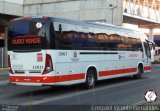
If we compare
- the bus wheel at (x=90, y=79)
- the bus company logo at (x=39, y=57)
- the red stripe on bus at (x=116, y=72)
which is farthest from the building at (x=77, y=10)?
the bus company logo at (x=39, y=57)

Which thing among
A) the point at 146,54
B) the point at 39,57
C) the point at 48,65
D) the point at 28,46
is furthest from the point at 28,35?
the point at 146,54

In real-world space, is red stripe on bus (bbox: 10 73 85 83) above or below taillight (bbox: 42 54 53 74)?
below

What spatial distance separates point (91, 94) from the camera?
1614 cm

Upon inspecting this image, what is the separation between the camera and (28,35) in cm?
1603

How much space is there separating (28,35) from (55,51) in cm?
126

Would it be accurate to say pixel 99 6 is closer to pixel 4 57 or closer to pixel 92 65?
pixel 4 57

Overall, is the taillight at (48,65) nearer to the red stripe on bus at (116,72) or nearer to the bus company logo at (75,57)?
the bus company logo at (75,57)

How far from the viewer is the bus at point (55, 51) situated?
618 inches

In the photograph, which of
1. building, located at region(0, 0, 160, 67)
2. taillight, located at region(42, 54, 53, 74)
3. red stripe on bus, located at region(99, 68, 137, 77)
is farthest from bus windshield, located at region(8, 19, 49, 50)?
building, located at region(0, 0, 160, 67)

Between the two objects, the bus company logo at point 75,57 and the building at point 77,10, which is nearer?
the bus company logo at point 75,57

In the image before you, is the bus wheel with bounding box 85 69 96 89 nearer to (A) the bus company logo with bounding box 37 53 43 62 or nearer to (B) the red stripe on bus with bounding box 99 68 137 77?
(B) the red stripe on bus with bounding box 99 68 137 77

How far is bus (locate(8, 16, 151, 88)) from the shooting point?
1569cm

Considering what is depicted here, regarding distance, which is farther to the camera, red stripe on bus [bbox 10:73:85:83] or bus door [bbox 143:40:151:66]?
bus door [bbox 143:40:151:66]

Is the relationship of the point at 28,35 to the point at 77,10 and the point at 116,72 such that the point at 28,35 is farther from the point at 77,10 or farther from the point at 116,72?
the point at 77,10
